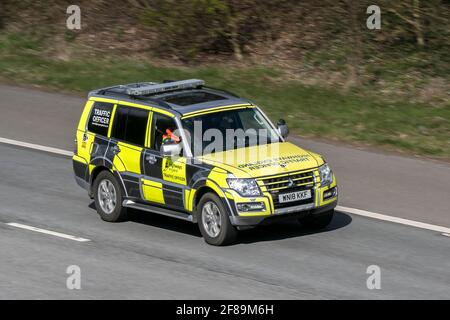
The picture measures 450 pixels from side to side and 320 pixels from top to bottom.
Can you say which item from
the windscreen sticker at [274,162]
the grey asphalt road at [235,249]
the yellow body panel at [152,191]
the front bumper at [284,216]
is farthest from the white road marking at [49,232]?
the windscreen sticker at [274,162]

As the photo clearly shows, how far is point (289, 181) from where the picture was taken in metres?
13.6

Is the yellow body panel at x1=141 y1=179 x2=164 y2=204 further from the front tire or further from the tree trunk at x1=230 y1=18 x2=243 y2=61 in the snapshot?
the tree trunk at x1=230 y1=18 x2=243 y2=61

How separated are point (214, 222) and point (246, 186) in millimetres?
712

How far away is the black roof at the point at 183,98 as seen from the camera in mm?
14586

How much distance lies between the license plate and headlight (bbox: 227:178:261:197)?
343mm

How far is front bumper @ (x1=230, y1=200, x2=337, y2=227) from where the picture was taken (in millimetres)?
13359

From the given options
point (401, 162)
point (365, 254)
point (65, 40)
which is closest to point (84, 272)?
point (365, 254)

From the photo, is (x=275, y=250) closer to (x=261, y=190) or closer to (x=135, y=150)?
(x=261, y=190)

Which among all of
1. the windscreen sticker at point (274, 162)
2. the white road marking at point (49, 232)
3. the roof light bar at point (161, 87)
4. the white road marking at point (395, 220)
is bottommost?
the white road marking at point (49, 232)

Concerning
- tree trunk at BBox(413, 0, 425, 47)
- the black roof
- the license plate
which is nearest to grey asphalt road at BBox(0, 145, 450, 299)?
the license plate

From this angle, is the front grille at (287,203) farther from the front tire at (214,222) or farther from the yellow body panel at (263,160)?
the front tire at (214,222)

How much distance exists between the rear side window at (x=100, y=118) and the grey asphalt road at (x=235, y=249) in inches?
50.7

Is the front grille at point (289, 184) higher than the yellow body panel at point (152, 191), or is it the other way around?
the front grille at point (289, 184)

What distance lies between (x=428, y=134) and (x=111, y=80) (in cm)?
770
